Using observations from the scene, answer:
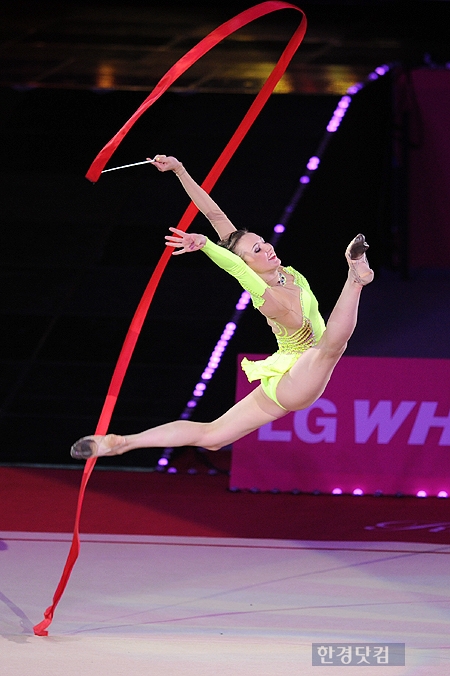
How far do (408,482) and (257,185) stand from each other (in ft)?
13.9

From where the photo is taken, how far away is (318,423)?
6.45 metres

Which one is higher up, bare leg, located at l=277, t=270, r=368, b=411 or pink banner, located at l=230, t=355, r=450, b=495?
pink banner, located at l=230, t=355, r=450, b=495

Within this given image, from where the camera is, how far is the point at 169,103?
35.9ft

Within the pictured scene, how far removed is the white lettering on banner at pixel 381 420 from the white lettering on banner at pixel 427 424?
0.27 ft

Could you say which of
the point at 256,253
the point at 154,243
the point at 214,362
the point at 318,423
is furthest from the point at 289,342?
the point at 154,243

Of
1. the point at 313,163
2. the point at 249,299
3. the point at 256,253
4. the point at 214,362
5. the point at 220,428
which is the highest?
the point at 313,163

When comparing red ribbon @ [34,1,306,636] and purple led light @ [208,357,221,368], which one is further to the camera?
purple led light @ [208,357,221,368]

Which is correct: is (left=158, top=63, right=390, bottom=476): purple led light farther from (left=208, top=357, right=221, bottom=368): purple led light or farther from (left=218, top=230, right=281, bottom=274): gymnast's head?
(left=218, top=230, right=281, bottom=274): gymnast's head

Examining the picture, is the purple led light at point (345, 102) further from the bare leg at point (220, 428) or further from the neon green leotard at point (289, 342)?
the bare leg at point (220, 428)

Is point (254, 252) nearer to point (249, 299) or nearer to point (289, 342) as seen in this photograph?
point (289, 342)

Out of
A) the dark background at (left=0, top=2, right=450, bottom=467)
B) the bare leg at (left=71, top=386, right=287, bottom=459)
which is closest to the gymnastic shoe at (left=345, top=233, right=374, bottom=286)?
the bare leg at (left=71, top=386, right=287, bottom=459)

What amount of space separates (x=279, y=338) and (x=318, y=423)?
7.13 ft

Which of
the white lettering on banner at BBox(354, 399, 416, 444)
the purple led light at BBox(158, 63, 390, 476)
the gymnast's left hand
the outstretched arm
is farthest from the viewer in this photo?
the purple led light at BBox(158, 63, 390, 476)

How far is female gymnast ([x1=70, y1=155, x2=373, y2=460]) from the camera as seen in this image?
393 cm
